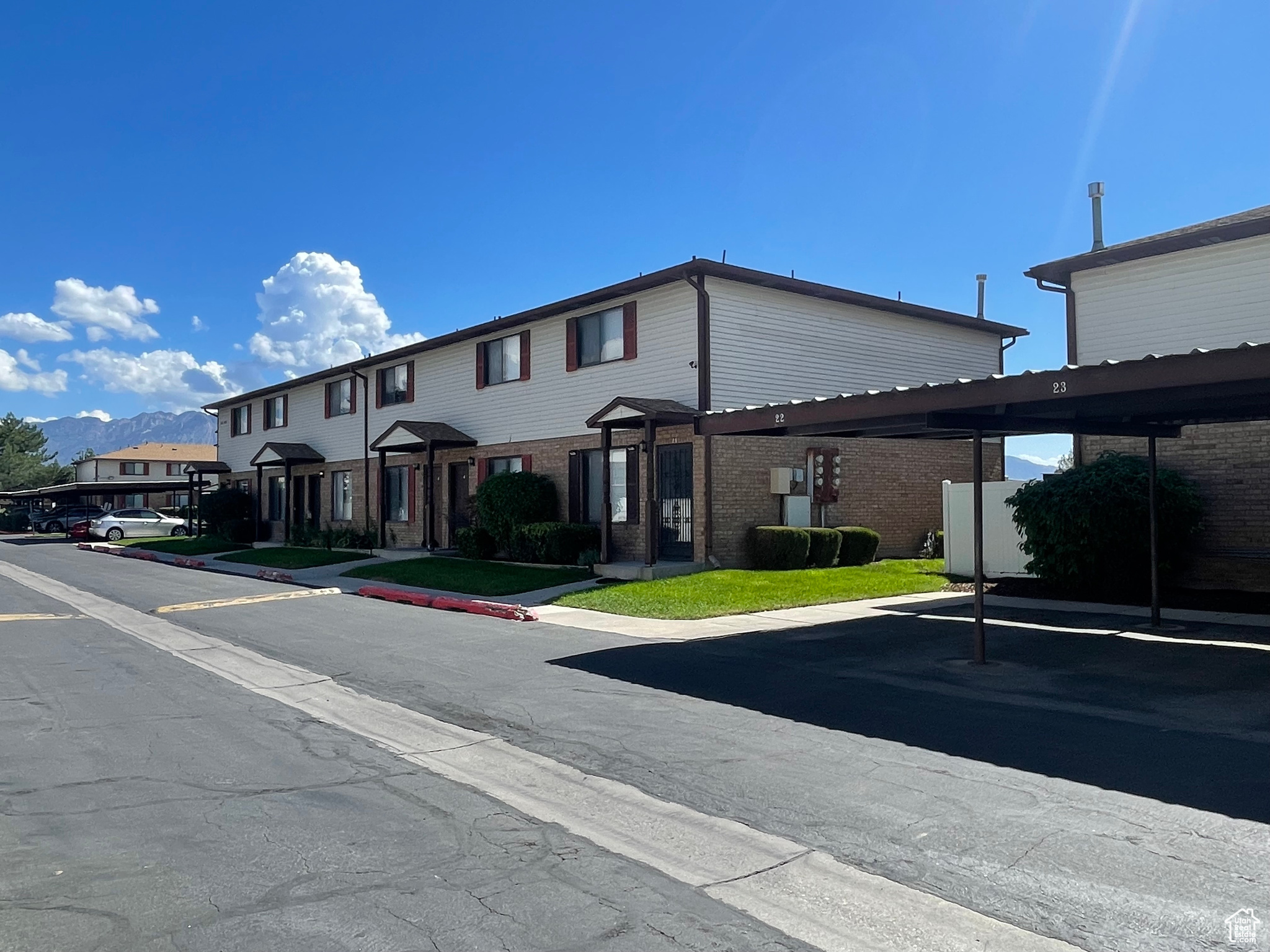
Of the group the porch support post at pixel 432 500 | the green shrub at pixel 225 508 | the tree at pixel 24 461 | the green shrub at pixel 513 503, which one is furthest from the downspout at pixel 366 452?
the tree at pixel 24 461

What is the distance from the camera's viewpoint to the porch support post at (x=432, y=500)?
2623 cm

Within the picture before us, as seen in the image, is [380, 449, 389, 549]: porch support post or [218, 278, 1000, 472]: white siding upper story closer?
[218, 278, 1000, 472]: white siding upper story

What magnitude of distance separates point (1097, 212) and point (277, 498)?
96.6 ft

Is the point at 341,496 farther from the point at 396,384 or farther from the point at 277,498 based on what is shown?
the point at 277,498

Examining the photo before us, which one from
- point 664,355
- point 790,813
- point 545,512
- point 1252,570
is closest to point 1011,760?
point 790,813

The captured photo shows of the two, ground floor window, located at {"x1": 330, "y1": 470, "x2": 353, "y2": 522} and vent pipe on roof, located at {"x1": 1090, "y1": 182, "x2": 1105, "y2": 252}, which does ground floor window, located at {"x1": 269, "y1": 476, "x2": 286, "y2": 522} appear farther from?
vent pipe on roof, located at {"x1": 1090, "y1": 182, "x2": 1105, "y2": 252}

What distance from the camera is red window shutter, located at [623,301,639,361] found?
69.9 ft

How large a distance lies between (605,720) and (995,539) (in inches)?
498

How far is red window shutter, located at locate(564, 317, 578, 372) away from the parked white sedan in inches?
1211

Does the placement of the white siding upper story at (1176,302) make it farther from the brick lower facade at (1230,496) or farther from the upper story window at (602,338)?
the upper story window at (602,338)

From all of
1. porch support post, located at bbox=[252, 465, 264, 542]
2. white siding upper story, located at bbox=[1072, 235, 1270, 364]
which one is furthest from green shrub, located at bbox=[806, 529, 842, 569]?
porch support post, located at bbox=[252, 465, 264, 542]

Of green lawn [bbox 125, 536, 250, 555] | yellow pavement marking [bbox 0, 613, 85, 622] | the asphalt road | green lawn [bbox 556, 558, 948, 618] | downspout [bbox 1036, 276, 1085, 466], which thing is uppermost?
downspout [bbox 1036, 276, 1085, 466]

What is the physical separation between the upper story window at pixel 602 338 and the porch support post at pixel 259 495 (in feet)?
64.2

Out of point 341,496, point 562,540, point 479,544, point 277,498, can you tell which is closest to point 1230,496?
point 562,540
